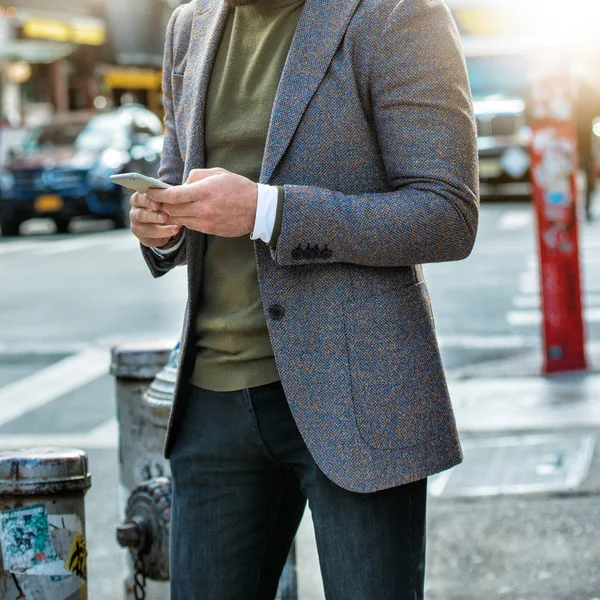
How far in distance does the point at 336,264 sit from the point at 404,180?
0.59 ft

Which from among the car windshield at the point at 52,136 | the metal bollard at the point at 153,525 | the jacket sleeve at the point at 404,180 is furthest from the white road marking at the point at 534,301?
the car windshield at the point at 52,136

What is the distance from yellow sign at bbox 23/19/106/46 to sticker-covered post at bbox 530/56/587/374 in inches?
947

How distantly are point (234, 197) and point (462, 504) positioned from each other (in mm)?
A: 3449

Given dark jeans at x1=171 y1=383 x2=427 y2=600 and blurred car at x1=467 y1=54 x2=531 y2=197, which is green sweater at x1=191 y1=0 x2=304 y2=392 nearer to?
dark jeans at x1=171 y1=383 x2=427 y2=600

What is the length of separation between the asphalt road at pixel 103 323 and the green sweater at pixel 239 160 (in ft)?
7.72

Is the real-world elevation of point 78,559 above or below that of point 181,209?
below

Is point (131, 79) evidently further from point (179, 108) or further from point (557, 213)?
point (179, 108)

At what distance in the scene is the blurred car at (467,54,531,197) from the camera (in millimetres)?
22672

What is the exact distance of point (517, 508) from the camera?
5148 millimetres

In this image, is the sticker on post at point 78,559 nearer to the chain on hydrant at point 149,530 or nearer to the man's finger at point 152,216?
the chain on hydrant at point 149,530

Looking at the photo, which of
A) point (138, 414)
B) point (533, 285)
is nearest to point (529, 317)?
point (533, 285)

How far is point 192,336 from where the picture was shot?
2299 mm

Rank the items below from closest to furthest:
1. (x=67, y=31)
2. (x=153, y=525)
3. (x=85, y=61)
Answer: (x=153, y=525) < (x=67, y=31) < (x=85, y=61)

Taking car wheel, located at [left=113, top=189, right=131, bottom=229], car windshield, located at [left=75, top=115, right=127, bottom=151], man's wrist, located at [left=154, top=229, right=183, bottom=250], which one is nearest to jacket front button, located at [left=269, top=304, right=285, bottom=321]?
man's wrist, located at [left=154, top=229, right=183, bottom=250]
